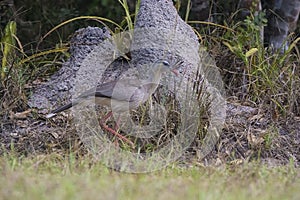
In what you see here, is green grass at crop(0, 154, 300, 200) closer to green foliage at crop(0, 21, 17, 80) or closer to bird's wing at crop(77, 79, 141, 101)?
bird's wing at crop(77, 79, 141, 101)

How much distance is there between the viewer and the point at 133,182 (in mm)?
4520

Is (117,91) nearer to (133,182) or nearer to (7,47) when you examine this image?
(133,182)

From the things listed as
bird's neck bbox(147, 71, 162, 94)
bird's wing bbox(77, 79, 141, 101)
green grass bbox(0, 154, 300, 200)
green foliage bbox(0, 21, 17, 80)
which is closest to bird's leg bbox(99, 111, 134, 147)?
bird's wing bbox(77, 79, 141, 101)

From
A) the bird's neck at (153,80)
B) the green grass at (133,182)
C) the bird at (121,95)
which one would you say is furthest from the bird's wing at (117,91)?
the green grass at (133,182)

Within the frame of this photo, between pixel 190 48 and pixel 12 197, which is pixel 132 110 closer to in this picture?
Answer: pixel 190 48

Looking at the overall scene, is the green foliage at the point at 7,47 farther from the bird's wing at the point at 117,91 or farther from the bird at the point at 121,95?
the bird's wing at the point at 117,91

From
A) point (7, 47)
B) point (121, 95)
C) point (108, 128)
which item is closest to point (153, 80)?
point (121, 95)

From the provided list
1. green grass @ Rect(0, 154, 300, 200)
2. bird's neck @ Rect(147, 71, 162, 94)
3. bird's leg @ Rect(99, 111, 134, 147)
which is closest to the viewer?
green grass @ Rect(0, 154, 300, 200)

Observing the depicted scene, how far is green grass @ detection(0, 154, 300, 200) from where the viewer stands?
407 centimetres

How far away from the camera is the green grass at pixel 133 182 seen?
4070 mm

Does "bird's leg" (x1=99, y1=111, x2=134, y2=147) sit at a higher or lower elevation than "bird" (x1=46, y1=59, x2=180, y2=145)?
lower

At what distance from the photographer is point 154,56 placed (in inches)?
292

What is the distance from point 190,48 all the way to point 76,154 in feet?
7.00

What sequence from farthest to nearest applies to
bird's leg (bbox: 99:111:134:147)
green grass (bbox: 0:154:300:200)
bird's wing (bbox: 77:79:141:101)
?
bird's leg (bbox: 99:111:134:147), bird's wing (bbox: 77:79:141:101), green grass (bbox: 0:154:300:200)
